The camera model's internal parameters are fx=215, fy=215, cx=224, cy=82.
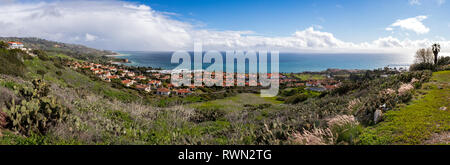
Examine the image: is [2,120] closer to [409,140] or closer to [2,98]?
[2,98]

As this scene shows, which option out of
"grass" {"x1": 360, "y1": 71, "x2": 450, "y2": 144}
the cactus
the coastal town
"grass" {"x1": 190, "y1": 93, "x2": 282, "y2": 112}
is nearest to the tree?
the coastal town

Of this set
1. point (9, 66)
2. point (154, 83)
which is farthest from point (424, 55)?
point (9, 66)

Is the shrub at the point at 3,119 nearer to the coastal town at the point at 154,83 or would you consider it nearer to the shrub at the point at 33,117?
the shrub at the point at 33,117

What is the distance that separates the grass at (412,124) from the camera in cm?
428

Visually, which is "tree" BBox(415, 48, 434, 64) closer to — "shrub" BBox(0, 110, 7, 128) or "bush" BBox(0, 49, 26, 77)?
"shrub" BBox(0, 110, 7, 128)

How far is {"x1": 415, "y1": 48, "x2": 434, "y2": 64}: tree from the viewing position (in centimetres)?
3143

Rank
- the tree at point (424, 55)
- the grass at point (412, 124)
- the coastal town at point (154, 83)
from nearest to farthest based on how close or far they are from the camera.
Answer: the grass at point (412, 124) < the tree at point (424, 55) < the coastal town at point (154, 83)

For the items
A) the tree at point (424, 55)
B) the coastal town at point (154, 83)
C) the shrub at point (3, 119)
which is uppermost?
the tree at point (424, 55)

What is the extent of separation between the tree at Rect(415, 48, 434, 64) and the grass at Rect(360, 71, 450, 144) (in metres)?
33.9

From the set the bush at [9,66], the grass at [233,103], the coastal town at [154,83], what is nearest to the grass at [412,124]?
the grass at [233,103]

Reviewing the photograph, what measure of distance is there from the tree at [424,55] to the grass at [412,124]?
111ft

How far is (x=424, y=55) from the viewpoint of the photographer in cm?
3231

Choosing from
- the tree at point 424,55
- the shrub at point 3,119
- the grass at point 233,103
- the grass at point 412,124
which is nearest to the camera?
the grass at point 412,124
